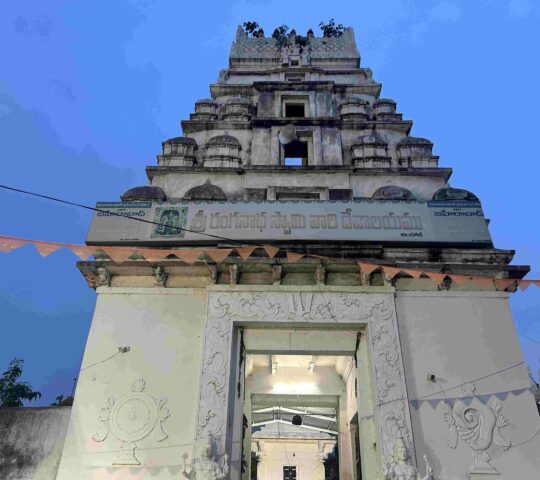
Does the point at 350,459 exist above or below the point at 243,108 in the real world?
below

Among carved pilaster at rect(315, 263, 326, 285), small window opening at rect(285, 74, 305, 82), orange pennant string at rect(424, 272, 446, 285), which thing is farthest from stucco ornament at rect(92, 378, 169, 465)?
small window opening at rect(285, 74, 305, 82)

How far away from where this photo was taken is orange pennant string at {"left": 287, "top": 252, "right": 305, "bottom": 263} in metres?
8.31

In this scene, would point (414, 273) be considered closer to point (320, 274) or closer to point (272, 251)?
point (320, 274)

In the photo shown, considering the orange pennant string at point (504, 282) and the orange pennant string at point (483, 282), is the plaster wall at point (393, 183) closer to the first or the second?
the orange pennant string at point (483, 282)

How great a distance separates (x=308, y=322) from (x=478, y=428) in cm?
361

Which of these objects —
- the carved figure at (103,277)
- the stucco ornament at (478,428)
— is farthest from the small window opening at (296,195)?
the stucco ornament at (478,428)

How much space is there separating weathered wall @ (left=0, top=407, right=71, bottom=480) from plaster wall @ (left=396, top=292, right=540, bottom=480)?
664 centimetres

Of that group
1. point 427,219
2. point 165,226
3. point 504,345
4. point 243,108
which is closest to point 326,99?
point 243,108

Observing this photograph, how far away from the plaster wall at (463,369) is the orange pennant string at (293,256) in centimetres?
236

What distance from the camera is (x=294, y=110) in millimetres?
14953

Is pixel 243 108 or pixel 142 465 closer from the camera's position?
pixel 142 465

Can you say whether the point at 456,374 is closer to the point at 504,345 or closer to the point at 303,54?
the point at 504,345

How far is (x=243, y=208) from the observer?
31.4 ft

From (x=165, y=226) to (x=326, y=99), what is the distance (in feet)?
26.2
